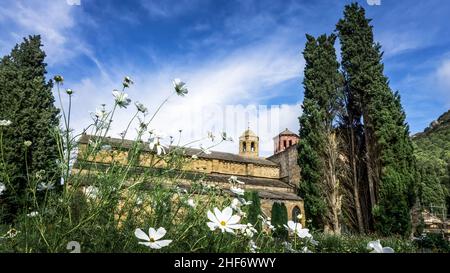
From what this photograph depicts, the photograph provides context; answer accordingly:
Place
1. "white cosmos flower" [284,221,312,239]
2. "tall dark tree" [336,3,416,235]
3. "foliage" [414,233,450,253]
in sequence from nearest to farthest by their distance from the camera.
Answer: "white cosmos flower" [284,221,312,239], "foliage" [414,233,450,253], "tall dark tree" [336,3,416,235]

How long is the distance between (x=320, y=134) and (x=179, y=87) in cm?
1703

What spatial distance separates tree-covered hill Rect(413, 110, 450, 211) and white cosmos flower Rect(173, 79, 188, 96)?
2866 cm

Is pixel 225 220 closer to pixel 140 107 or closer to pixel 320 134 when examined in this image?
pixel 140 107

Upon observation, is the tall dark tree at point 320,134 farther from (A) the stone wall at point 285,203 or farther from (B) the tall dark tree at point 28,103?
(B) the tall dark tree at point 28,103

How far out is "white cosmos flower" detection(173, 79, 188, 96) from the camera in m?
1.87

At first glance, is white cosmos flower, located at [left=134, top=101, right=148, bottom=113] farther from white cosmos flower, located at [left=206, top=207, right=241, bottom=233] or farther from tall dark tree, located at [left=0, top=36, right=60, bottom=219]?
tall dark tree, located at [left=0, top=36, right=60, bottom=219]

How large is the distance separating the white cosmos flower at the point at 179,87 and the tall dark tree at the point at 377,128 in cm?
1587

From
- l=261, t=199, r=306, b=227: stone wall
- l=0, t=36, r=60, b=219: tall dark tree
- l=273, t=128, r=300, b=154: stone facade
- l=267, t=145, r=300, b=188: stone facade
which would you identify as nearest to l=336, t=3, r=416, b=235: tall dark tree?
l=261, t=199, r=306, b=227: stone wall

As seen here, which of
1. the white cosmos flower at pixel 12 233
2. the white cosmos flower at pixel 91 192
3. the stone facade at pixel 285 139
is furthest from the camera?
the stone facade at pixel 285 139

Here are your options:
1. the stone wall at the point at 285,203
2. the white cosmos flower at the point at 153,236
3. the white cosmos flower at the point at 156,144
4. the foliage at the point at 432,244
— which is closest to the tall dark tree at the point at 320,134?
the stone wall at the point at 285,203

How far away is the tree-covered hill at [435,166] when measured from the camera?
108 ft

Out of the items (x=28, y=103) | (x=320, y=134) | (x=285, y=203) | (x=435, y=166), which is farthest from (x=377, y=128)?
(x=435, y=166)

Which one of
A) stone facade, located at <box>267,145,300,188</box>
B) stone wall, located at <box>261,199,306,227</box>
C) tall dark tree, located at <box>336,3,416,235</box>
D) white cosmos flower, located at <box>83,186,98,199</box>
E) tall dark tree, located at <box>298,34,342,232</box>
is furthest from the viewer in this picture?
stone facade, located at <box>267,145,300,188</box>

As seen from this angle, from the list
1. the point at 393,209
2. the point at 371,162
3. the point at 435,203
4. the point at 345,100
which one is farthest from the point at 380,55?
the point at 435,203
